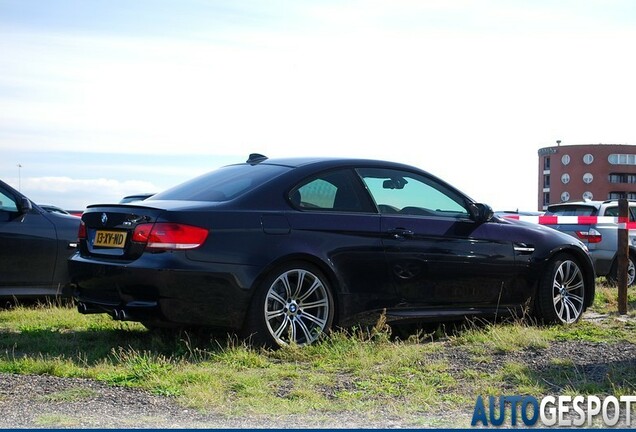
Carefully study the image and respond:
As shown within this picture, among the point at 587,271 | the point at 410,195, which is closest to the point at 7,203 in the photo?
the point at 410,195

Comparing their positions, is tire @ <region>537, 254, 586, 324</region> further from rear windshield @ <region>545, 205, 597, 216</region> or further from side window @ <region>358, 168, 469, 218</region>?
rear windshield @ <region>545, 205, 597, 216</region>

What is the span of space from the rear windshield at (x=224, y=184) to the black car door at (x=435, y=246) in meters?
0.87

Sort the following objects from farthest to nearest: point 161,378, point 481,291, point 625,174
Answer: point 625,174, point 481,291, point 161,378

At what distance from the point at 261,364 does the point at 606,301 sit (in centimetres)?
594

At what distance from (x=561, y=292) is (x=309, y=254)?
9.64ft

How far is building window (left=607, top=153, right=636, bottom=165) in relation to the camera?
79.4 meters

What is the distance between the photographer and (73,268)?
7.18 metres

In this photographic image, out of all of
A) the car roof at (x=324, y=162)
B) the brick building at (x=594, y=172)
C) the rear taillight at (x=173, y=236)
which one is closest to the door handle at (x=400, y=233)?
the car roof at (x=324, y=162)

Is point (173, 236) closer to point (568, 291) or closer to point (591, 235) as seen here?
point (568, 291)

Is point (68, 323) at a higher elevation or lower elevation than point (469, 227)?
lower

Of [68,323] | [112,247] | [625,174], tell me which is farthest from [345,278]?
[625,174]

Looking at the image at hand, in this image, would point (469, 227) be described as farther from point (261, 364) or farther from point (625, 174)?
point (625, 174)

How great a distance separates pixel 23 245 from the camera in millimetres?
9469

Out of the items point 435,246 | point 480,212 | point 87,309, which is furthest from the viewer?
point 480,212
